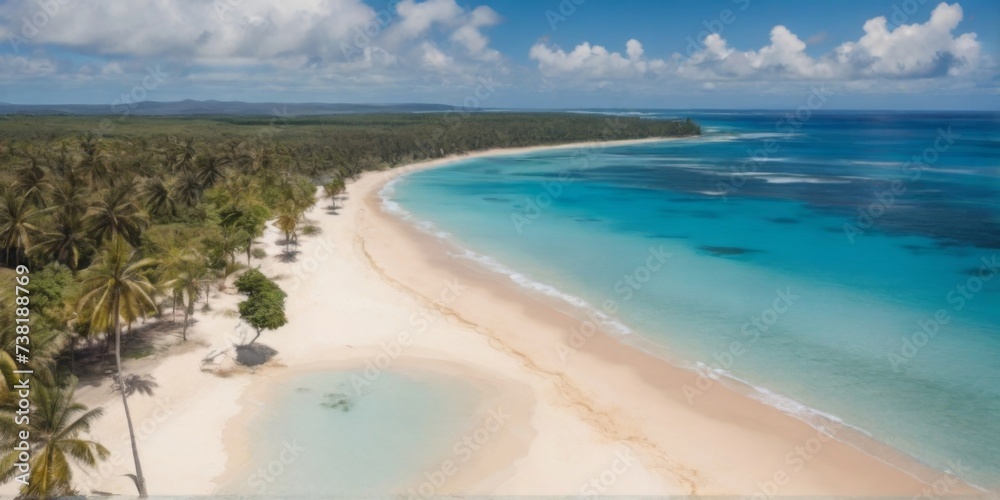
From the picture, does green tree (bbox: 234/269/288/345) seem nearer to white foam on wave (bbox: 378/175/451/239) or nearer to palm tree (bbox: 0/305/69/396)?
palm tree (bbox: 0/305/69/396)

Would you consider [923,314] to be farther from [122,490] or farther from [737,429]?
[122,490]

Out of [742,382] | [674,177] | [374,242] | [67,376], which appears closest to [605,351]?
[742,382]

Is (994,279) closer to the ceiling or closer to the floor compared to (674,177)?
closer to the floor

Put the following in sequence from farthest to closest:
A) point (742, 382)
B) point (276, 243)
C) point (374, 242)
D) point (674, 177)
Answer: point (674, 177) < point (374, 242) < point (276, 243) < point (742, 382)

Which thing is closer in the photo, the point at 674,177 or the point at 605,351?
the point at 605,351

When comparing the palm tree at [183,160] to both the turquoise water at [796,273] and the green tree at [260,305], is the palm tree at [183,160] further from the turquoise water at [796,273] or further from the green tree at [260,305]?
the green tree at [260,305]

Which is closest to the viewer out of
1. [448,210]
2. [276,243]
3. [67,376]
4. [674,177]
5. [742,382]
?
[67,376]

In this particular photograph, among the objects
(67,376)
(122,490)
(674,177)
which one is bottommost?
(122,490)

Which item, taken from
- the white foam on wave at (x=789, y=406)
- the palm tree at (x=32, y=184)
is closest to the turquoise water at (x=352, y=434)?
the white foam on wave at (x=789, y=406)

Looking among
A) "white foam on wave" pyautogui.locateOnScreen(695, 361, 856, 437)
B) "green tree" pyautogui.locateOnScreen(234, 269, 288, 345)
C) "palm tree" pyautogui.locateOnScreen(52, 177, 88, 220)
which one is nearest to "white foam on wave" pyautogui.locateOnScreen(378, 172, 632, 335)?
"white foam on wave" pyautogui.locateOnScreen(695, 361, 856, 437)
